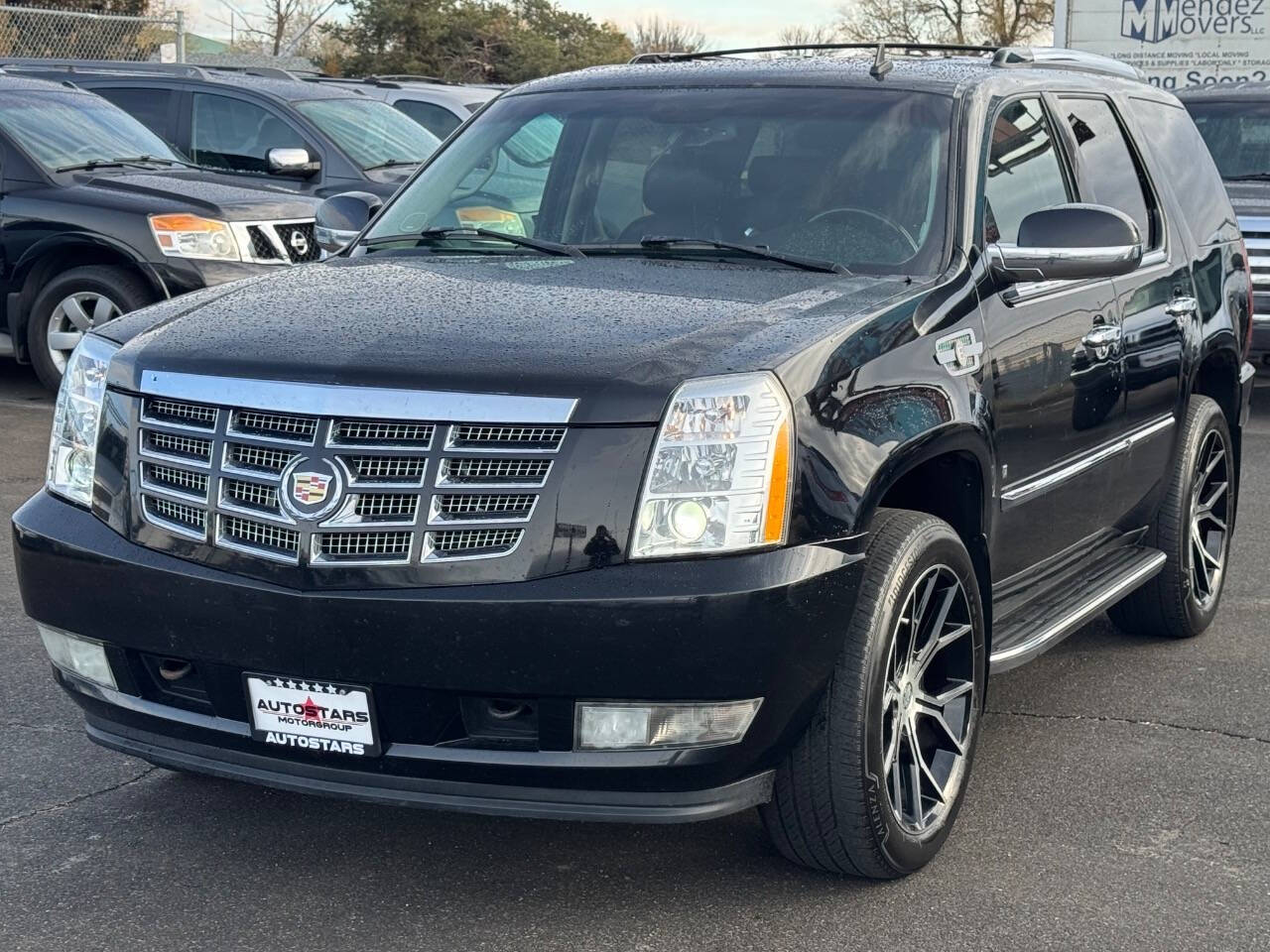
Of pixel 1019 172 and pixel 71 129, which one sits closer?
pixel 1019 172

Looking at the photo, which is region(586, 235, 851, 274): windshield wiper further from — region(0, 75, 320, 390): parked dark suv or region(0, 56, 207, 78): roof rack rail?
region(0, 56, 207, 78): roof rack rail

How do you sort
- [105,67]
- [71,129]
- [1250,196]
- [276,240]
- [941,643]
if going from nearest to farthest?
[941,643] → [276,240] → [71,129] → [1250,196] → [105,67]

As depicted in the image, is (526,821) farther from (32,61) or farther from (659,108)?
(32,61)

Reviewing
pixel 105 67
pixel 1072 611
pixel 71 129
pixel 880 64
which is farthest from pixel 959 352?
pixel 105 67

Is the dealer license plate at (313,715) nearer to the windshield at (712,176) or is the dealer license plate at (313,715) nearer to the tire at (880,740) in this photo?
the tire at (880,740)

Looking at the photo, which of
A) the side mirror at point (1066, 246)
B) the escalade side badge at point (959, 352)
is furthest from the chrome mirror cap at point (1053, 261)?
the escalade side badge at point (959, 352)

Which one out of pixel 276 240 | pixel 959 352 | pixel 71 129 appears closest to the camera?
pixel 959 352

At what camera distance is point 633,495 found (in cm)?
326

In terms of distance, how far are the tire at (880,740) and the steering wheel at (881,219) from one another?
84cm

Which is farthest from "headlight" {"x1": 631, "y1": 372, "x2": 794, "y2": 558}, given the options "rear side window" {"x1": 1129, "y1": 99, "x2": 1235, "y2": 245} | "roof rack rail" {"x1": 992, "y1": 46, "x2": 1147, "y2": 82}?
"rear side window" {"x1": 1129, "y1": 99, "x2": 1235, "y2": 245}

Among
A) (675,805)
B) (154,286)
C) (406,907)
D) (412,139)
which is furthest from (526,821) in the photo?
(412,139)

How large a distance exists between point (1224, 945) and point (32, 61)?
13367 mm

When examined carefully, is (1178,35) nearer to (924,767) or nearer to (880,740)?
(924,767)

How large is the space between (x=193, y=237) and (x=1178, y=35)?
15.4m
